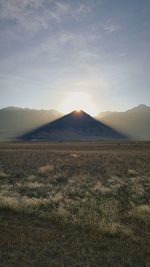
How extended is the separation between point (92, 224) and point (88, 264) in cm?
291

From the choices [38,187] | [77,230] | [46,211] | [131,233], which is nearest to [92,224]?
[77,230]

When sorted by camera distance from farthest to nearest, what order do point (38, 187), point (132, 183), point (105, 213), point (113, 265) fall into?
point (132, 183) → point (38, 187) → point (105, 213) → point (113, 265)

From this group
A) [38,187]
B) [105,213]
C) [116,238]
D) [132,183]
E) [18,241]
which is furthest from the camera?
[132,183]

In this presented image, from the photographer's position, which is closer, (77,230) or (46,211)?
(77,230)

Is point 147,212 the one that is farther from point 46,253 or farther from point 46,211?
point 46,253

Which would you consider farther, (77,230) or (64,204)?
(64,204)

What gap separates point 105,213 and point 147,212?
164 centimetres

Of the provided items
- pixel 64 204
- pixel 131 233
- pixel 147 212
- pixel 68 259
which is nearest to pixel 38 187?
pixel 64 204

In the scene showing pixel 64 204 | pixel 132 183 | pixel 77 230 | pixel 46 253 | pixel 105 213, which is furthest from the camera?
pixel 132 183

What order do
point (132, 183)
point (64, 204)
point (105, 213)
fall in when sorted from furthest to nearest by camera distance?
1. point (132, 183)
2. point (64, 204)
3. point (105, 213)

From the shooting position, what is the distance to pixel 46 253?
7559 mm

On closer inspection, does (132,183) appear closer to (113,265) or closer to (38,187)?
(38,187)

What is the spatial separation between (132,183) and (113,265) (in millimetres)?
12738

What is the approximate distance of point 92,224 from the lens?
9.88m
